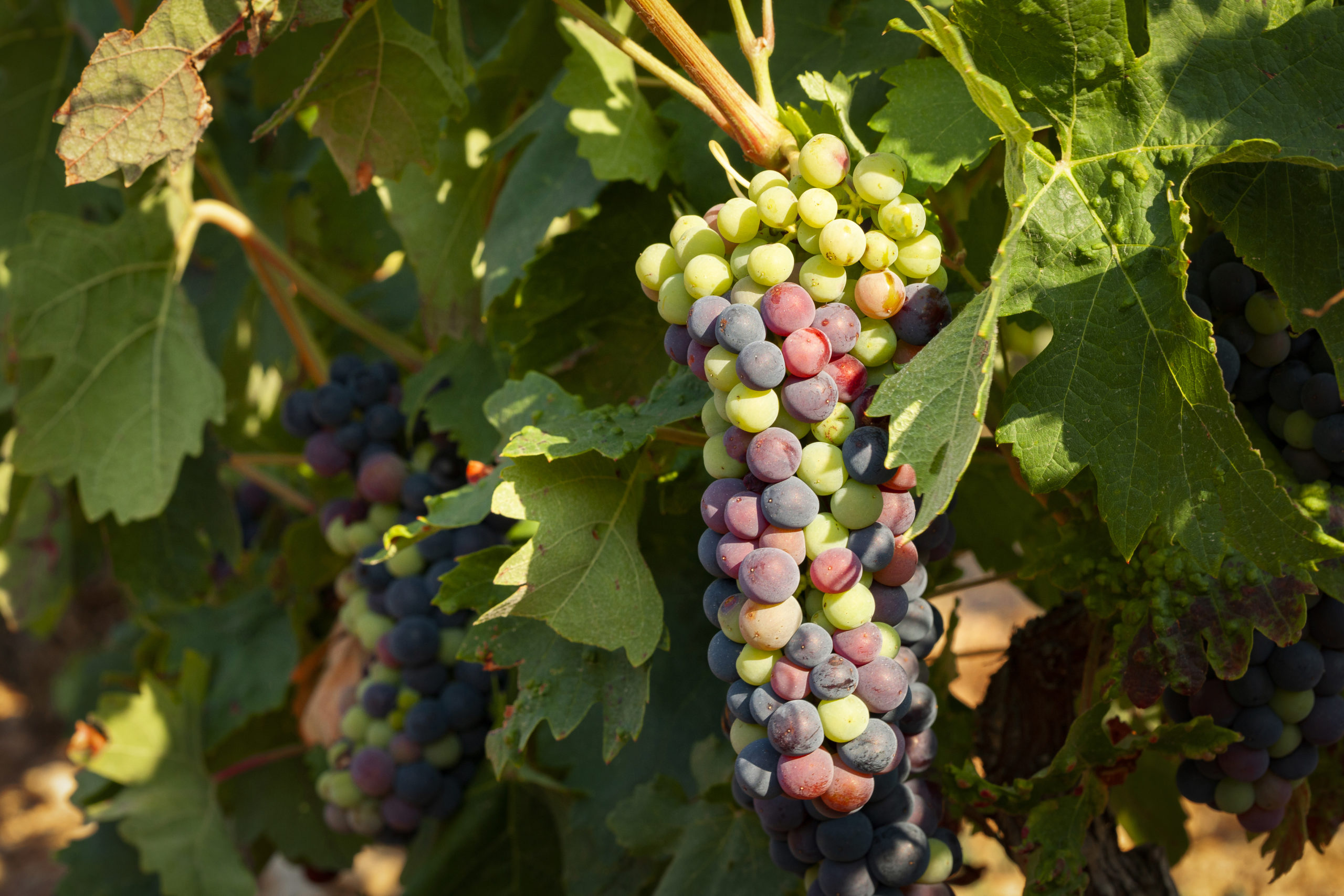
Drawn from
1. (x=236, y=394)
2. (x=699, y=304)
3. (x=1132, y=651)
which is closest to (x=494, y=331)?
(x=699, y=304)

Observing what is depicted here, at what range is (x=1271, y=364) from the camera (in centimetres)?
85

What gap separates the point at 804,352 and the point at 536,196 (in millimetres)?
605

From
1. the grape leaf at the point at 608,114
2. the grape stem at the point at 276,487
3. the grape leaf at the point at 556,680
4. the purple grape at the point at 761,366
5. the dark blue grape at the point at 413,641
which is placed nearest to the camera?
the purple grape at the point at 761,366

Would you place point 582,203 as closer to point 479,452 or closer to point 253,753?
point 479,452

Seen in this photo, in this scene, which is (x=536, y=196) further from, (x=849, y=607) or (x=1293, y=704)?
(x=1293, y=704)

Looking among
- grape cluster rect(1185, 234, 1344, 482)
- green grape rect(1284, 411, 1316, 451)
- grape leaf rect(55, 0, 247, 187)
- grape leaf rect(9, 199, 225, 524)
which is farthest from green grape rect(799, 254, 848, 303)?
grape leaf rect(9, 199, 225, 524)

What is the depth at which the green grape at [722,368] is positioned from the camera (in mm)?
731

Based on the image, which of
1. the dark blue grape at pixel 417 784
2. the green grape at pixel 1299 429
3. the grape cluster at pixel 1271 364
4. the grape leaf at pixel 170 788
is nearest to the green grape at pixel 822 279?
the grape cluster at pixel 1271 364

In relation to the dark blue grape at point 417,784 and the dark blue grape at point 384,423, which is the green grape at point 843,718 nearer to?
the dark blue grape at point 417,784

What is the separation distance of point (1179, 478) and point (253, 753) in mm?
1628

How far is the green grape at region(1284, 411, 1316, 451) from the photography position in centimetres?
83

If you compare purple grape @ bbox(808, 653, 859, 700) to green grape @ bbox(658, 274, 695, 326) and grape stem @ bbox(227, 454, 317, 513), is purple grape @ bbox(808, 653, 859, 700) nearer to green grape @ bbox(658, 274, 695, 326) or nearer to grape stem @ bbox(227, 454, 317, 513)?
green grape @ bbox(658, 274, 695, 326)

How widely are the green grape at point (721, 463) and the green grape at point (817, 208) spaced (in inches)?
7.3

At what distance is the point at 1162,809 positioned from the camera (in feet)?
4.30
